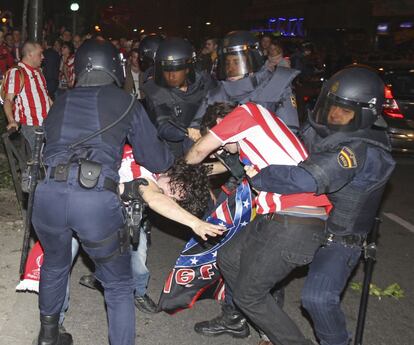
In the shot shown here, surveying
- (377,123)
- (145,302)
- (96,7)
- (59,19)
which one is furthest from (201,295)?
(96,7)

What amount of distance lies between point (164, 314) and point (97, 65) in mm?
2034

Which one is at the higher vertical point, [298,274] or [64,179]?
[64,179]

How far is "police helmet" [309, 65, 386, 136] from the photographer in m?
3.15

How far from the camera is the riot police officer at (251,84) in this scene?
4.15 metres

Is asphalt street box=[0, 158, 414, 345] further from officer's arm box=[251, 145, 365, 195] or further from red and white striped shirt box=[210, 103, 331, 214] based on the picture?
officer's arm box=[251, 145, 365, 195]

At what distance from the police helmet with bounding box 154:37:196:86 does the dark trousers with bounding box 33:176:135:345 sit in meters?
1.95

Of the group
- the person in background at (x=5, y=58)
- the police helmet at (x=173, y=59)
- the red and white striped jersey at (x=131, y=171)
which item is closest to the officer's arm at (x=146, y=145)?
the red and white striped jersey at (x=131, y=171)

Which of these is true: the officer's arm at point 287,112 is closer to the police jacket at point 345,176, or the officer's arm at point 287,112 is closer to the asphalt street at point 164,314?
the police jacket at point 345,176

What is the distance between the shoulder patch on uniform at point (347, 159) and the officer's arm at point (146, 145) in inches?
37.3

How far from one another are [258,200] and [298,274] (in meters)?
2.18

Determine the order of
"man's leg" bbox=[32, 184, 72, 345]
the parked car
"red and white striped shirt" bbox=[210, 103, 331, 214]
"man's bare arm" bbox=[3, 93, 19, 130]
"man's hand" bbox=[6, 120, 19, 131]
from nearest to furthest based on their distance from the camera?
"man's leg" bbox=[32, 184, 72, 345] → "red and white striped shirt" bbox=[210, 103, 331, 214] → "man's hand" bbox=[6, 120, 19, 131] → "man's bare arm" bbox=[3, 93, 19, 130] → the parked car

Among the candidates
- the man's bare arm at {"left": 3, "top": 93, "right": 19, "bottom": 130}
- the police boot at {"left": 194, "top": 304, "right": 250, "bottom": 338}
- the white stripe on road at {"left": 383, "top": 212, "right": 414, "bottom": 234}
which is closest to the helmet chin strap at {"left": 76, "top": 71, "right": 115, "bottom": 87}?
the police boot at {"left": 194, "top": 304, "right": 250, "bottom": 338}

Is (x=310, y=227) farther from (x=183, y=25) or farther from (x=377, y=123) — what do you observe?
(x=183, y=25)

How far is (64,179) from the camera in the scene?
289 cm
